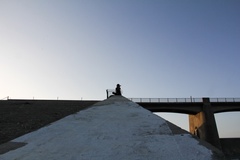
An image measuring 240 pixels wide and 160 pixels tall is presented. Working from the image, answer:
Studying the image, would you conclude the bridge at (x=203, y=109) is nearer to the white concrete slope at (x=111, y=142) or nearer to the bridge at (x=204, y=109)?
the bridge at (x=204, y=109)

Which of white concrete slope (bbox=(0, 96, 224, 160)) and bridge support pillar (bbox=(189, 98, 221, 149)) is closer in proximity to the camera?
white concrete slope (bbox=(0, 96, 224, 160))

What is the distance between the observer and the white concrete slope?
139 inches

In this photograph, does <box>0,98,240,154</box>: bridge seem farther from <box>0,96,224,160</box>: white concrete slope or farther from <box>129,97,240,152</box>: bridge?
<box>0,96,224,160</box>: white concrete slope

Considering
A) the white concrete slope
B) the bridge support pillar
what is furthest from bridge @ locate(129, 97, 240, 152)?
the white concrete slope

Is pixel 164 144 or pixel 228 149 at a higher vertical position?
pixel 164 144

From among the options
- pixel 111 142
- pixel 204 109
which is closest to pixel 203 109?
pixel 204 109

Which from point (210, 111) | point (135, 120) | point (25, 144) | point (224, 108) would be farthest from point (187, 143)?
point (224, 108)

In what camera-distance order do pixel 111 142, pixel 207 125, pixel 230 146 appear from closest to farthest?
pixel 111 142 < pixel 207 125 < pixel 230 146

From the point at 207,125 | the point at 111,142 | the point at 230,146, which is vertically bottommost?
the point at 230,146

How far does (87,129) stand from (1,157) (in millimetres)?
1878

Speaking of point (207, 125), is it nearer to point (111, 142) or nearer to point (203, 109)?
point (203, 109)

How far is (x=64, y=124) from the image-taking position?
5.98 meters

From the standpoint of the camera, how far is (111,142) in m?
4.20

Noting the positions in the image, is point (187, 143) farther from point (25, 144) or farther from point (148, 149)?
point (25, 144)
